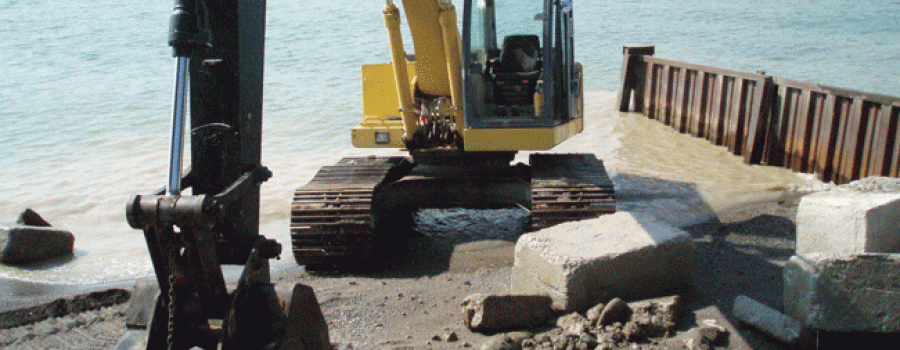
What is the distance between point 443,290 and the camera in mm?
5512

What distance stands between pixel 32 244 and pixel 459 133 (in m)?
4.12

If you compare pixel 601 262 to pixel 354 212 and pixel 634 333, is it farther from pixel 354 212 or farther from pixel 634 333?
pixel 354 212

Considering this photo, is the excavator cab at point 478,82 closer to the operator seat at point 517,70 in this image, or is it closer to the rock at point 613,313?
the operator seat at point 517,70

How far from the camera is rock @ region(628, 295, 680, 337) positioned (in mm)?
4102

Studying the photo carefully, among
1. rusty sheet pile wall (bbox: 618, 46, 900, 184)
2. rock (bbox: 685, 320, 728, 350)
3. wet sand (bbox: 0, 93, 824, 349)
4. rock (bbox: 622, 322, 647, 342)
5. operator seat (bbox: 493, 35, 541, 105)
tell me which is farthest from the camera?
rusty sheet pile wall (bbox: 618, 46, 900, 184)

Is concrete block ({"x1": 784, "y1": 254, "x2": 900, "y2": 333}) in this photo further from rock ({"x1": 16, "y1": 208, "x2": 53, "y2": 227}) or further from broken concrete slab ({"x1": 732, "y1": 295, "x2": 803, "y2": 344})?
rock ({"x1": 16, "y1": 208, "x2": 53, "y2": 227})

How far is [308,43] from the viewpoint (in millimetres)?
27547

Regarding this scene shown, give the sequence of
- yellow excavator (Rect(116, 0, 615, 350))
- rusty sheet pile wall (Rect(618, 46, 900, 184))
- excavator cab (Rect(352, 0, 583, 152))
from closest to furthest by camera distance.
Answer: yellow excavator (Rect(116, 0, 615, 350))
excavator cab (Rect(352, 0, 583, 152))
rusty sheet pile wall (Rect(618, 46, 900, 184))

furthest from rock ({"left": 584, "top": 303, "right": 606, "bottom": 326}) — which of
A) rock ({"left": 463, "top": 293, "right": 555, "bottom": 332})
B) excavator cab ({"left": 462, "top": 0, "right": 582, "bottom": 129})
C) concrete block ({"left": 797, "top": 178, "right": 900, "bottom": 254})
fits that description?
excavator cab ({"left": 462, "top": 0, "right": 582, "bottom": 129})

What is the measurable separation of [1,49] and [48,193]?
58.1 feet

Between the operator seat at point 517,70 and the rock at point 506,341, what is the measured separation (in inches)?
130

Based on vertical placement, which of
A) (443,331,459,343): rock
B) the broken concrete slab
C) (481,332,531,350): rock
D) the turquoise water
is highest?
the broken concrete slab

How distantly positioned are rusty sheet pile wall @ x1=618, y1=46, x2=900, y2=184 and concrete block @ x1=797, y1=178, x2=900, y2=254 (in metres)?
3.34

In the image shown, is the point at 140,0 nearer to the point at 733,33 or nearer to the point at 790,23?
the point at 733,33
